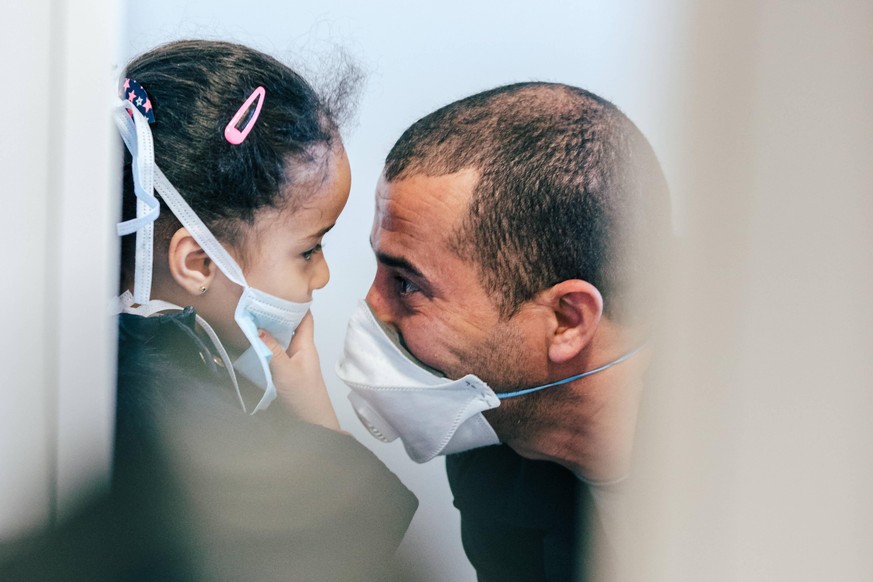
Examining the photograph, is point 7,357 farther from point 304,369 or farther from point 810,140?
point 810,140

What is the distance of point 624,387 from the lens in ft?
3.52

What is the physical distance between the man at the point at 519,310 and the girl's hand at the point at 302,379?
4cm

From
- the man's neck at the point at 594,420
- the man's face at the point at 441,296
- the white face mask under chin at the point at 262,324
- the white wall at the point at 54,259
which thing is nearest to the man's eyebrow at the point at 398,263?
the man's face at the point at 441,296

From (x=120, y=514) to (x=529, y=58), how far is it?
0.89 meters

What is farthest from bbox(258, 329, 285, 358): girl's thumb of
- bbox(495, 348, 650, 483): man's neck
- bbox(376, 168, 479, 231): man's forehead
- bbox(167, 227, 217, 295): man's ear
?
bbox(495, 348, 650, 483): man's neck

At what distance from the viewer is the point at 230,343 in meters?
1.13

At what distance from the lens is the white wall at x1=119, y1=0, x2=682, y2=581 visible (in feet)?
3.25

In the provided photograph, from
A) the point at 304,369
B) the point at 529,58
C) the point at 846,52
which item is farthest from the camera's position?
the point at 304,369

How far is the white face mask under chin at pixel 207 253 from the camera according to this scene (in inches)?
43.4

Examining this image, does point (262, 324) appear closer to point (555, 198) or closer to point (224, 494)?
point (224, 494)

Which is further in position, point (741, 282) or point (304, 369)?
point (304, 369)

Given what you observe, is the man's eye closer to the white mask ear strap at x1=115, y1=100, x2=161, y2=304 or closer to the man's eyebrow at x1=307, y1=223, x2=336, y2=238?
the man's eyebrow at x1=307, y1=223, x2=336, y2=238

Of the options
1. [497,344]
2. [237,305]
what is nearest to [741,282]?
[497,344]

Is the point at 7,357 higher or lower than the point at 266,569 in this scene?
higher
